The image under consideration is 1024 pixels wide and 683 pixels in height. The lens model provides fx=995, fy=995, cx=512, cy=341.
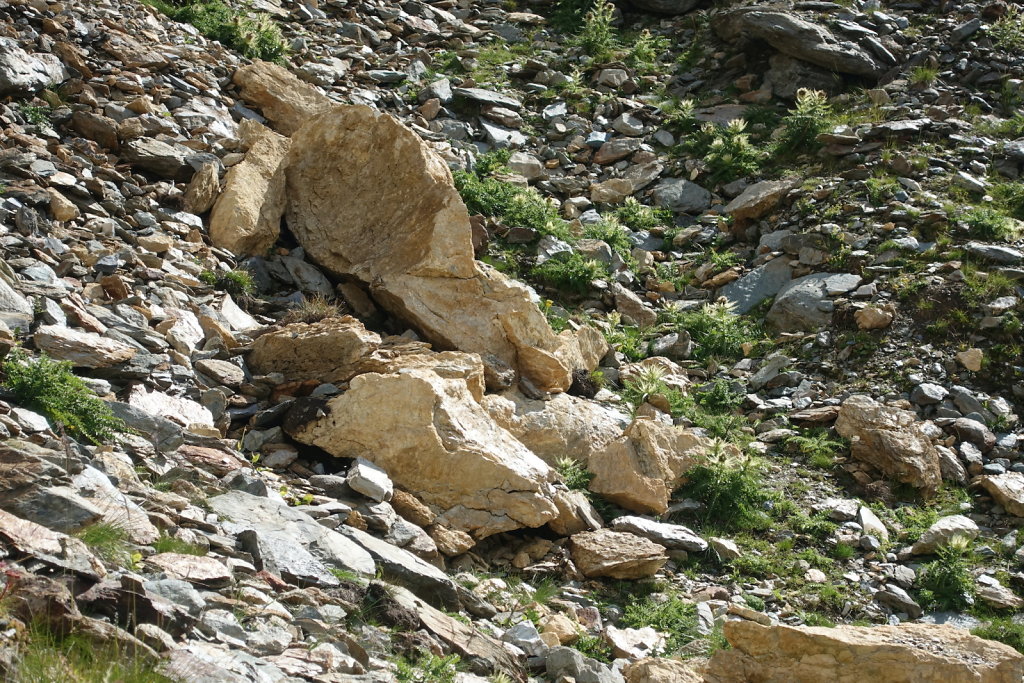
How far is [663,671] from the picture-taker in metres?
5.10

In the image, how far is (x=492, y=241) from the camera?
1089 centimetres

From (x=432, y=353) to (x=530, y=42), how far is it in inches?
361

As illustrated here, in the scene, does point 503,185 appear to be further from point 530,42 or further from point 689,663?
point 689,663

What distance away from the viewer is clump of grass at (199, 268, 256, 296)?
8.28m

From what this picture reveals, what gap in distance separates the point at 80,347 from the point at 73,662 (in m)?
3.50

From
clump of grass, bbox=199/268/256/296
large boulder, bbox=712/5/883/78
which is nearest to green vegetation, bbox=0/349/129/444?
clump of grass, bbox=199/268/256/296

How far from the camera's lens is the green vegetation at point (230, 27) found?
41.1 feet

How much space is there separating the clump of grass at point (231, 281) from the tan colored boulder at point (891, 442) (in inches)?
208

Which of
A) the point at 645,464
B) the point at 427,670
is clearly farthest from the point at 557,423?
the point at 427,670

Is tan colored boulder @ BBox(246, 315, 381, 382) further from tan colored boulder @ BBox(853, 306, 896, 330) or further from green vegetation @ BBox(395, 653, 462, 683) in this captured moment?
tan colored boulder @ BBox(853, 306, 896, 330)

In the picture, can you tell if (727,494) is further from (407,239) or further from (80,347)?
(80,347)

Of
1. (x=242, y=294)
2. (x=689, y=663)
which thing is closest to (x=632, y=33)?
(x=242, y=294)

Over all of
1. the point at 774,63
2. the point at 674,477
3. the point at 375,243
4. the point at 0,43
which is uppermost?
the point at 774,63

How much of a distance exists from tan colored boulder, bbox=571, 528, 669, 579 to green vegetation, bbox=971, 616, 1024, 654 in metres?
2.21
